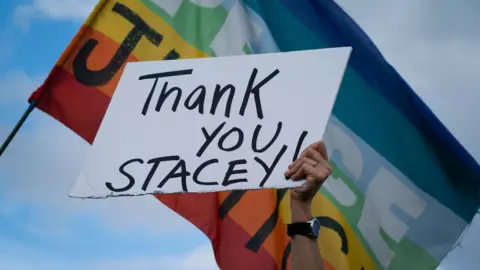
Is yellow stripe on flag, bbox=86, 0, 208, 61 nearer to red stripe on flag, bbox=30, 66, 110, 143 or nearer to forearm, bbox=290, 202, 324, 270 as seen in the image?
red stripe on flag, bbox=30, 66, 110, 143

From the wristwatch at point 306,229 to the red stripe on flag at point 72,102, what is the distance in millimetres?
2186

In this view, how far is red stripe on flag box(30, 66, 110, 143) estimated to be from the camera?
5.05 meters

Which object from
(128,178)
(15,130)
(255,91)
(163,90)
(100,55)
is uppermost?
(255,91)

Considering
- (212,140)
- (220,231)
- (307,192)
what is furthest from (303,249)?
(220,231)

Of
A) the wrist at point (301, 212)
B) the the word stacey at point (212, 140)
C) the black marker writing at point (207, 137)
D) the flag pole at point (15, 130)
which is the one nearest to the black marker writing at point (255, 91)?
the the word stacey at point (212, 140)

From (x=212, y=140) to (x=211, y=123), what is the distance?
102mm

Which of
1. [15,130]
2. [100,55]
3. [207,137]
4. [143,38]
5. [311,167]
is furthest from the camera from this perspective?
[143,38]

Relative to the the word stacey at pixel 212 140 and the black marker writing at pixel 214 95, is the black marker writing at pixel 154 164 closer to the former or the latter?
the the word stacey at pixel 212 140

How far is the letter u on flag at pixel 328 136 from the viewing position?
5109 millimetres

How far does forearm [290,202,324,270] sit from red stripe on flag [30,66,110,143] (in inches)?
85.8

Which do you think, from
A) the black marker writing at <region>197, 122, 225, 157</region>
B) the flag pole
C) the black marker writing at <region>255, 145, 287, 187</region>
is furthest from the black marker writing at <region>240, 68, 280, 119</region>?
the flag pole

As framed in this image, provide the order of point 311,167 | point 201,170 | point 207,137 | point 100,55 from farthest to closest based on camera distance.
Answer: point 100,55, point 207,137, point 201,170, point 311,167

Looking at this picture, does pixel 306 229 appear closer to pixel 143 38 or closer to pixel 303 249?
pixel 303 249

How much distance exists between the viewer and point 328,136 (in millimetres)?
5812
